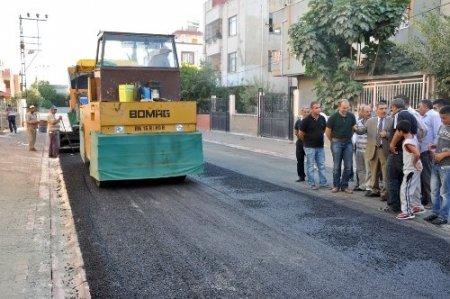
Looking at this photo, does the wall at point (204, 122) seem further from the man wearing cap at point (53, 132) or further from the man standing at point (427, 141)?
the man standing at point (427, 141)

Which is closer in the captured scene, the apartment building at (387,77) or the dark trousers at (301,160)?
the dark trousers at (301,160)

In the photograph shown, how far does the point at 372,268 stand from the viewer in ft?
17.3

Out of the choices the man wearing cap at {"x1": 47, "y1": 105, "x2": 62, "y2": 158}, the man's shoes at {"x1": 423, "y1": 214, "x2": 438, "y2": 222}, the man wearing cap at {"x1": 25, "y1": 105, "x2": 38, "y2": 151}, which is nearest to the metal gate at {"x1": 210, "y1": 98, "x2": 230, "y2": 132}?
the man wearing cap at {"x1": 25, "y1": 105, "x2": 38, "y2": 151}

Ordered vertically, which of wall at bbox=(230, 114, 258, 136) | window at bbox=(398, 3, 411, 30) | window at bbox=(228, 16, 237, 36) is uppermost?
window at bbox=(228, 16, 237, 36)

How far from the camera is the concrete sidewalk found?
4816mm

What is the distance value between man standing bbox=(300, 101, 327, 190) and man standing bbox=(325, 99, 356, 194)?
16.5 inches

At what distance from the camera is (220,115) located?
112ft

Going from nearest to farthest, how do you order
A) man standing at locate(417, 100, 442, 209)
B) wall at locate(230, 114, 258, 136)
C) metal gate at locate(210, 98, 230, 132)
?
man standing at locate(417, 100, 442, 209) < wall at locate(230, 114, 258, 136) < metal gate at locate(210, 98, 230, 132)

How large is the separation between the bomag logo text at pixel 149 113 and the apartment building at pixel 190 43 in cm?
5800

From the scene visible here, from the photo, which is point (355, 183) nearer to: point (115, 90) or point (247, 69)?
point (115, 90)

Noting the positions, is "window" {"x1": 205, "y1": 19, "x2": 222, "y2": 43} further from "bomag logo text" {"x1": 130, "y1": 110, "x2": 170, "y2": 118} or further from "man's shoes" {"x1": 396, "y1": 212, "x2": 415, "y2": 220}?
"man's shoes" {"x1": 396, "y1": 212, "x2": 415, "y2": 220}

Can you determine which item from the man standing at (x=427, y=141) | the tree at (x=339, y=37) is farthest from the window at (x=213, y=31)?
the man standing at (x=427, y=141)

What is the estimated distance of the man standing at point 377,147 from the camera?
870 centimetres

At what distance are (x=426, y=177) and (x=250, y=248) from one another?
406 cm
